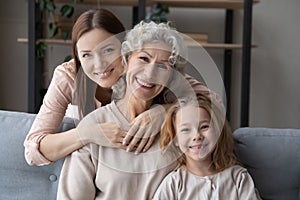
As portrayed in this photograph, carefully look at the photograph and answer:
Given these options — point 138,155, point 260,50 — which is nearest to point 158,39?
point 138,155

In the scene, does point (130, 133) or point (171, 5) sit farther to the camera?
point (171, 5)

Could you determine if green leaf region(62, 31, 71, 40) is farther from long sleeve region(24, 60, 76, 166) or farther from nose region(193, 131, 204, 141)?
nose region(193, 131, 204, 141)

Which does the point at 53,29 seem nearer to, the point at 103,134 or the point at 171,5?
the point at 171,5

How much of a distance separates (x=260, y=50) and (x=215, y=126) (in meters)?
1.98

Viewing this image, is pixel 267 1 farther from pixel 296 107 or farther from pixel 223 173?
pixel 223 173

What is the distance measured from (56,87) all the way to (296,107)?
7.03 ft

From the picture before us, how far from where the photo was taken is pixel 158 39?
4.06ft

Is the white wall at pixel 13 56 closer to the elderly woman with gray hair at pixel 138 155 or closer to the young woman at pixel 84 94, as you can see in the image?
the young woman at pixel 84 94

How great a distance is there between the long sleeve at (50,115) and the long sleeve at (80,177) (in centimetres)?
10

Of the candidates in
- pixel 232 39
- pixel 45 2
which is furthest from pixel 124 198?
pixel 232 39

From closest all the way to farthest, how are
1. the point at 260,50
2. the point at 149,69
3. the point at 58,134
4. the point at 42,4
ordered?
1. the point at 149,69
2. the point at 58,134
3. the point at 42,4
4. the point at 260,50

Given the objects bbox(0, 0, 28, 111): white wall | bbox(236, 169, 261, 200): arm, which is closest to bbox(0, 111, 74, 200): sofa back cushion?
bbox(236, 169, 261, 200): arm

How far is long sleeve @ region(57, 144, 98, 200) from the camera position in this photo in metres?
1.25

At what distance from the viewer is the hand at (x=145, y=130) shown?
126 centimetres
